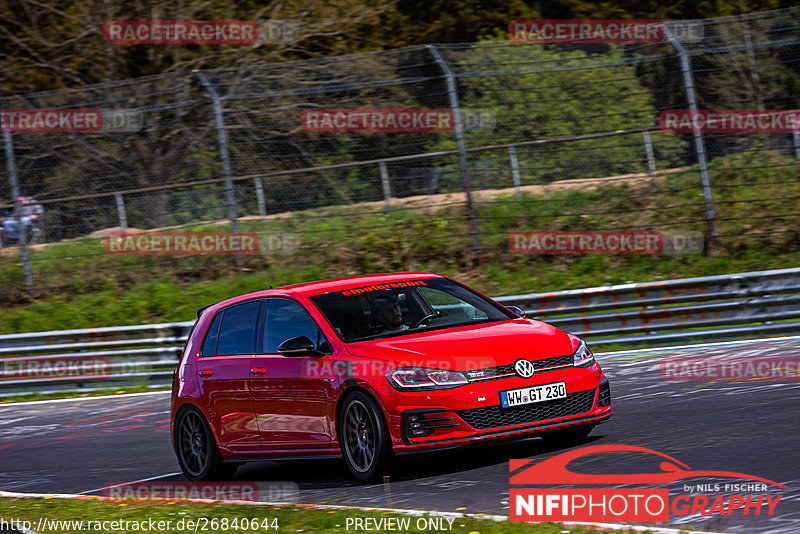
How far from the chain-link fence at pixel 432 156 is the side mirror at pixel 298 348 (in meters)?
9.44

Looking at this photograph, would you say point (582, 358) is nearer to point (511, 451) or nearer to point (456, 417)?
point (511, 451)

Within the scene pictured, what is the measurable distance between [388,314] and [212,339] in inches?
70.5

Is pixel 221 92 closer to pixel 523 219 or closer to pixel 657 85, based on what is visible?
pixel 523 219

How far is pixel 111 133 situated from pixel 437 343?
1269cm

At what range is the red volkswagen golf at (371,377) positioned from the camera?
306 inches

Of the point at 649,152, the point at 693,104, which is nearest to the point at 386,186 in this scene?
the point at 649,152

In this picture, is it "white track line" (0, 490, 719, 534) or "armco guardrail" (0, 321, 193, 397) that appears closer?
"white track line" (0, 490, 719, 534)

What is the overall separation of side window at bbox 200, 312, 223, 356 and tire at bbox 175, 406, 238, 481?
47 centimetres

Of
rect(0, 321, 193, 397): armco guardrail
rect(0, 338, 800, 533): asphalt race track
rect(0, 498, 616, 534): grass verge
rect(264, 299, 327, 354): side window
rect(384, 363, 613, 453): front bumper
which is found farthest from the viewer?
rect(0, 321, 193, 397): armco guardrail

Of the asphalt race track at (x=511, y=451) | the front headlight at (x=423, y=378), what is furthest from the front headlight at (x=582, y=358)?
the front headlight at (x=423, y=378)

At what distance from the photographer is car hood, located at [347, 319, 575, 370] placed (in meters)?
7.86

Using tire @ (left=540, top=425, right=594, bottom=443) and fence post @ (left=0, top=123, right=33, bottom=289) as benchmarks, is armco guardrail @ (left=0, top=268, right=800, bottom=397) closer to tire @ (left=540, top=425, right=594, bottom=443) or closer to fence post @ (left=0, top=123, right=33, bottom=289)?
fence post @ (left=0, top=123, right=33, bottom=289)

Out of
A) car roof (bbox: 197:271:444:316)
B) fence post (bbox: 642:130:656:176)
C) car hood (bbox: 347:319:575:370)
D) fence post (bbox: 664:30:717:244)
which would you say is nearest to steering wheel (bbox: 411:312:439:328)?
car hood (bbox: 347:319:575:370)

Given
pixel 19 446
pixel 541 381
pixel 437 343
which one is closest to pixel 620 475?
pixel 541 381
